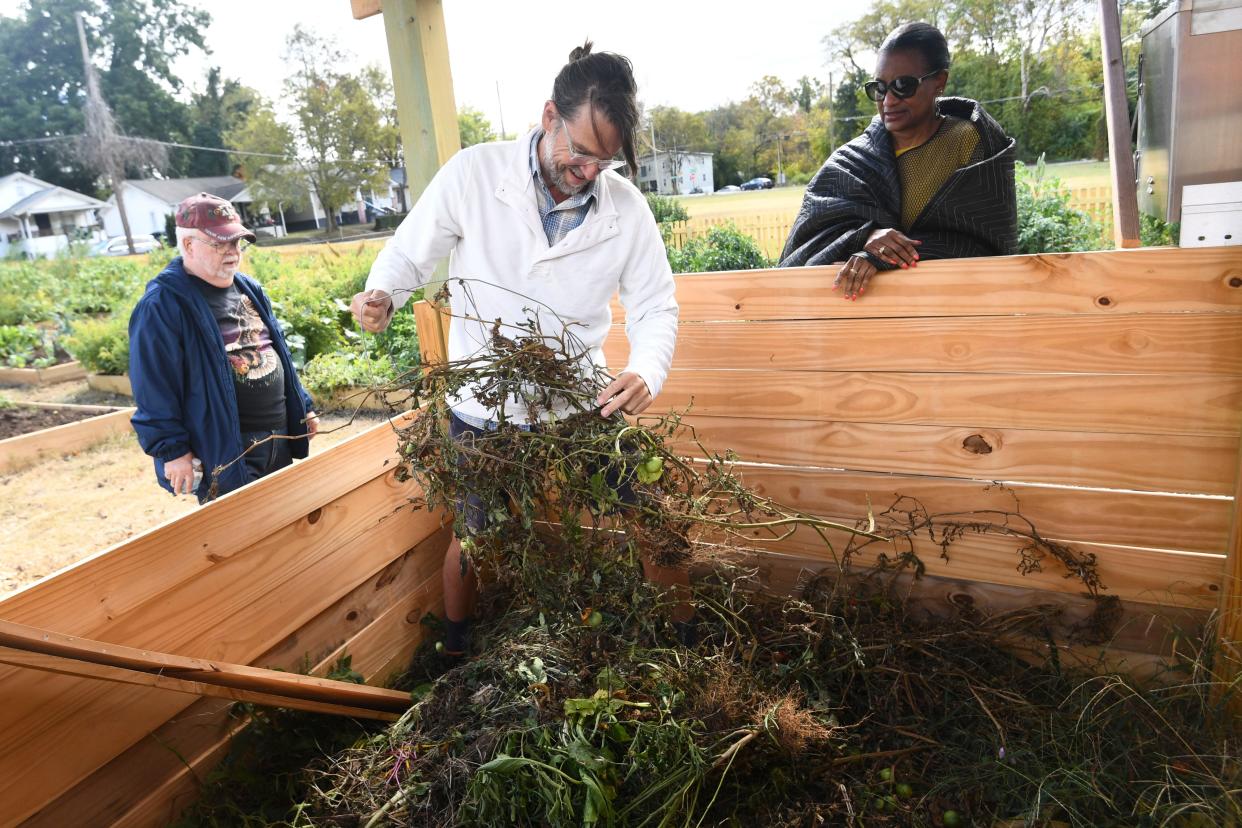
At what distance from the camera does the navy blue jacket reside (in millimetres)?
2506

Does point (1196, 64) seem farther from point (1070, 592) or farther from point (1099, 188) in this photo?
point (1099, 188)

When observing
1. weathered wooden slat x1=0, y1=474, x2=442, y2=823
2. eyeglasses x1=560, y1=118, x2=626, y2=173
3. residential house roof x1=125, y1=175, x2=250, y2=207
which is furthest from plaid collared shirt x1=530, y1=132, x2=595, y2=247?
residential house roof x1=125, y1=175, x2=250, y2=207

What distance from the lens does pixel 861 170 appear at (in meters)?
2.42

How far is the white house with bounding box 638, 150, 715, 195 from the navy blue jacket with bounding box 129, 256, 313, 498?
25.3 ft

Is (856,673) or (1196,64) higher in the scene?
(1196,64)

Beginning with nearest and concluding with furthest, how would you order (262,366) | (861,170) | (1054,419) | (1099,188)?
(1054,419) < (861,170) < (262,366) < (1099,188)

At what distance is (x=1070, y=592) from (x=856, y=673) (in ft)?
2.19

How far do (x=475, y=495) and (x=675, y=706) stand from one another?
2.30 feet

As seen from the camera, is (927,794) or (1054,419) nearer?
(927,794)

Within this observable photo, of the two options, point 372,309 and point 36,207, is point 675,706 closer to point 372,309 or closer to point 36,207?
point 372,309

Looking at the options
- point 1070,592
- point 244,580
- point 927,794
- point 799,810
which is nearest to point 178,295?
point 244,580

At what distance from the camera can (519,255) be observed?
80.4 inches

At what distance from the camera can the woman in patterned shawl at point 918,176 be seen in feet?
7.63

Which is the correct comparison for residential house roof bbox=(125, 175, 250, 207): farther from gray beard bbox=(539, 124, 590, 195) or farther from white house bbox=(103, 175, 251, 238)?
gray beard bbox=(539, 124, 590, 195)
